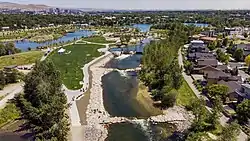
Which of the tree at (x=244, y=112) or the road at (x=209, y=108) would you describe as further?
the tree at (x=244, y=112)

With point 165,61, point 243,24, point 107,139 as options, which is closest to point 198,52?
point 165,61

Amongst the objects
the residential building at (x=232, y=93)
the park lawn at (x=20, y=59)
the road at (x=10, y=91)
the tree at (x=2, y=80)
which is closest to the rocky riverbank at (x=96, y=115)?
the road at (x=10, y=91)

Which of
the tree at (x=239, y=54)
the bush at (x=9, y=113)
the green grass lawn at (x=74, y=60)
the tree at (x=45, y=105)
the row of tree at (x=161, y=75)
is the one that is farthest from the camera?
the tree at (x=239, y=54)

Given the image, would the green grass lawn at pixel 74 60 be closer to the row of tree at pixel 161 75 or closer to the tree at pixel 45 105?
the tree at pixel 45 105

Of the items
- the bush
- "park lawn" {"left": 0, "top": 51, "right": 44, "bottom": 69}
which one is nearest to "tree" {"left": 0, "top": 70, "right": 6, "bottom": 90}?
the bush

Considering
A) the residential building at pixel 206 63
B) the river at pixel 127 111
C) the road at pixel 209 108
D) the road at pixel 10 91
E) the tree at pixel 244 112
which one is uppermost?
the residential building at pixel 206 63

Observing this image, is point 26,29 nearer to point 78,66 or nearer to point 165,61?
point 78,66
